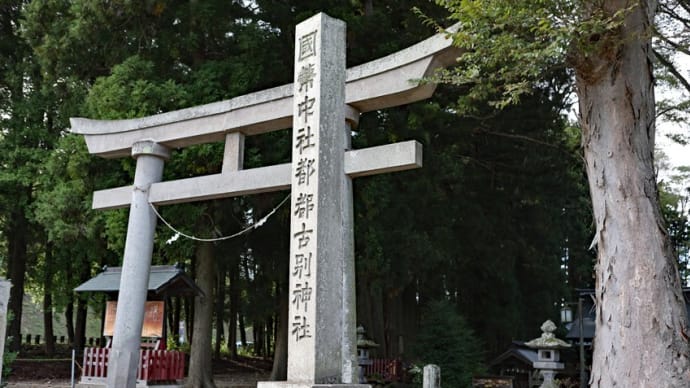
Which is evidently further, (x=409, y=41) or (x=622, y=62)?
(x=409, y=41)

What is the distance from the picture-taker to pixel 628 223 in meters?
7.03

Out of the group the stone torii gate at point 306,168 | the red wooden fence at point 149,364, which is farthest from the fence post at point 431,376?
the red wooden fence at point 149,364

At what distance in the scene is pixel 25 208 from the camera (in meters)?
16.6

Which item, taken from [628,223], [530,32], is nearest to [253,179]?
[530,32]

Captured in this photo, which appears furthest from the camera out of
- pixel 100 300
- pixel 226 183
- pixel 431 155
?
pixel 100 300

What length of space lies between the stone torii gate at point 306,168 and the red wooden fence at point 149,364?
1.14ft

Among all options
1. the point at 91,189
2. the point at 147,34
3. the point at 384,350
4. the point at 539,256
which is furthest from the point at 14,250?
the point at 539,256

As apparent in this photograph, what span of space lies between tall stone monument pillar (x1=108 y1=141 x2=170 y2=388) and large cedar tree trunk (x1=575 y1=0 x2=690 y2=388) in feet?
21.3

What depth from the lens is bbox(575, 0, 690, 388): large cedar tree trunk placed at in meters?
6.75

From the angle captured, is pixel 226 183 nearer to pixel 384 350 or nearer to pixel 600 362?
pixel 600 362

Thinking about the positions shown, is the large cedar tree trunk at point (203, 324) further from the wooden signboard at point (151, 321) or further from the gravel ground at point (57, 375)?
the wooden signboard at point (151, 321)

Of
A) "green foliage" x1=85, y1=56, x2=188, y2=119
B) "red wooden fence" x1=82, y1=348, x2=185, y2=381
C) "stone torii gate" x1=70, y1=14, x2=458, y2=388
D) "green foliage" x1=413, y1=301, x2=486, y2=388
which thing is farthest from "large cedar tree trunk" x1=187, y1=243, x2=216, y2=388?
"green foliage" x1=413, y1=301, x2=486, y2=388

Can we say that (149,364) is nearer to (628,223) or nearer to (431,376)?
(431,376)

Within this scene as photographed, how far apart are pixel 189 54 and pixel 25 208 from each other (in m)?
5.78
